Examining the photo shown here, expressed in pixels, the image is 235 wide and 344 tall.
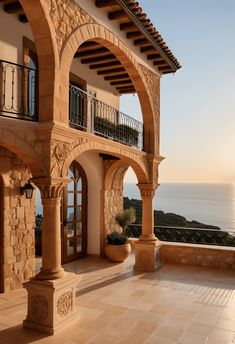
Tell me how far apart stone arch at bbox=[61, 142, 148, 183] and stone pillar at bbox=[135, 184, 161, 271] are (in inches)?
16.1

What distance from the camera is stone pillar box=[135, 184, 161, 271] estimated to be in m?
9.55

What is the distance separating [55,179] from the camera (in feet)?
18.4

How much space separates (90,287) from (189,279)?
8.60ft

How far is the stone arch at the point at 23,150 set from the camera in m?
5.03

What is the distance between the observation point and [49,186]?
5.58 meters

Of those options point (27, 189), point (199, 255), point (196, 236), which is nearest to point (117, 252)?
point (199, 255)

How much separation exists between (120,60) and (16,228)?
493cm

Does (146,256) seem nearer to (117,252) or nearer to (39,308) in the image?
Answer: (117,252)

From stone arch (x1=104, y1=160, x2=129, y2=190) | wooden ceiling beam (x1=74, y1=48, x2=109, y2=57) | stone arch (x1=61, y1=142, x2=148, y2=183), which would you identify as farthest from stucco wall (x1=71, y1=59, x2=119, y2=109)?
stone arch (x1=61, y1=142, x2=148, y2=183)

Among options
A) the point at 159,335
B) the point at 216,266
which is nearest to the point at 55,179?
the point at 159,335

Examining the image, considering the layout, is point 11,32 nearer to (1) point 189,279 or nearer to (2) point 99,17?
(2) point 99,17

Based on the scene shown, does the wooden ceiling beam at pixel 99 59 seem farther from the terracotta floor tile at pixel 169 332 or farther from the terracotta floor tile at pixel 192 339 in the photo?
the terracotta floor tile at pixel 192 339

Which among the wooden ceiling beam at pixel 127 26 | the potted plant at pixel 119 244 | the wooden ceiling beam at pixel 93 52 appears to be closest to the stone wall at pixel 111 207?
the potted plant at pixel 119 244

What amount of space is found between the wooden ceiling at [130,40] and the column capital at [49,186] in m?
3.83
